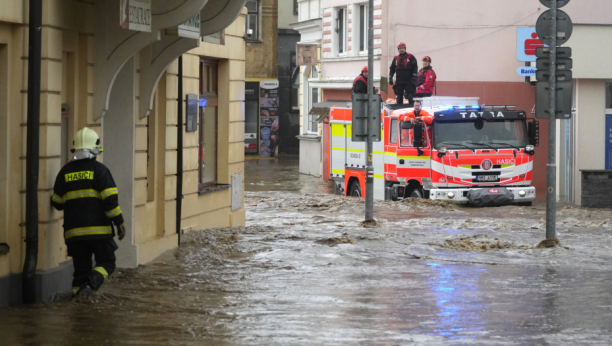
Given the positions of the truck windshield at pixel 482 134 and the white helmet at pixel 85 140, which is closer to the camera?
the white helmet at pixel 85 140

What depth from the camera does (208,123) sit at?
51.0 feet

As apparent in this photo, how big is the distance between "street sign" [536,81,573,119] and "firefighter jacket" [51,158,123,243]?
677 cm

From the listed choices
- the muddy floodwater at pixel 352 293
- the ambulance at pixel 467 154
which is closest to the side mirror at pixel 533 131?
the ambulance at pixel 467 154

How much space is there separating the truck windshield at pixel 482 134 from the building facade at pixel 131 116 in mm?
6263

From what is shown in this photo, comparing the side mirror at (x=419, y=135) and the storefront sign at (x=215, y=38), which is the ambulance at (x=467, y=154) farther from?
the storefront sign at (x=215, y=38)

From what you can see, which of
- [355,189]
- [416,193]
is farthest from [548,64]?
[355,189]

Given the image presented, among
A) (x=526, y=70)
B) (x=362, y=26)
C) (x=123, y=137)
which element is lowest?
(x=123, y=137)

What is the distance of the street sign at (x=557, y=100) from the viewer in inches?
526

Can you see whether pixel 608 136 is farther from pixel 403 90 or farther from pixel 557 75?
pixel 557 75

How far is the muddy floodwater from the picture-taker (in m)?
7.65

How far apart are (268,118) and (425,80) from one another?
23301 millimetres

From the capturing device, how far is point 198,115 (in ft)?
48.3

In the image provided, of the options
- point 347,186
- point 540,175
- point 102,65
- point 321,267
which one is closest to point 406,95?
point 347,186

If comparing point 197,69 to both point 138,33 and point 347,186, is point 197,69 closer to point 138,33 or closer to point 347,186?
point 138,33
